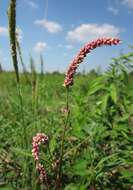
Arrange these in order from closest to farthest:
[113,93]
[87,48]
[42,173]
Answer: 1. [87,48]
2. [42,173]
3. [113,93]

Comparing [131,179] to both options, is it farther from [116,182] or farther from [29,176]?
[29,176]

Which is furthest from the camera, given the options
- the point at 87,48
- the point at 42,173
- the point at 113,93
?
the point at 113,93

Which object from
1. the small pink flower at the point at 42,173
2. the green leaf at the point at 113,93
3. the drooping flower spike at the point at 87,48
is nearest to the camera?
the drooping flower spike at the point at 87,48

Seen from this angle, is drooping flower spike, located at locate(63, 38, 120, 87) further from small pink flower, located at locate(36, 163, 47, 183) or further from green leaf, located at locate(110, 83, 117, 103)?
green leaf, located at locate(110, 83, 117, 103)

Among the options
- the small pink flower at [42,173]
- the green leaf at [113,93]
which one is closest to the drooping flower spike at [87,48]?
the small pink flower at [42,173]

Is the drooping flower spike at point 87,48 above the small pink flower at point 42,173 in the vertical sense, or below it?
above

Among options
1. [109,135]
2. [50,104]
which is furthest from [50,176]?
[50,104]

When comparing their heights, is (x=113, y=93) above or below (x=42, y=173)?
above

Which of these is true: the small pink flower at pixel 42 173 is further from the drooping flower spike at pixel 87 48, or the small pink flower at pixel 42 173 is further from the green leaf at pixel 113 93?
the green leaf at pixel 113 93

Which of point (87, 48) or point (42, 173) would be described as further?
point (42, 173)

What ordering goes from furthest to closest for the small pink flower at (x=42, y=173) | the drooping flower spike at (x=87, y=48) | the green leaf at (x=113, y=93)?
the green leaf at (x=113, y=93)
the small pink flower at (x=42, y=173)
the drooping flower spike at (x=87, y=48)

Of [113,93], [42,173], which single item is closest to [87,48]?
[42,173]

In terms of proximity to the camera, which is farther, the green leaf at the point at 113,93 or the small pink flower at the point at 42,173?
the green leaf at the point at 113,93

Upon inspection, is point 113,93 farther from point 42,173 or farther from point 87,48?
point 87,48
